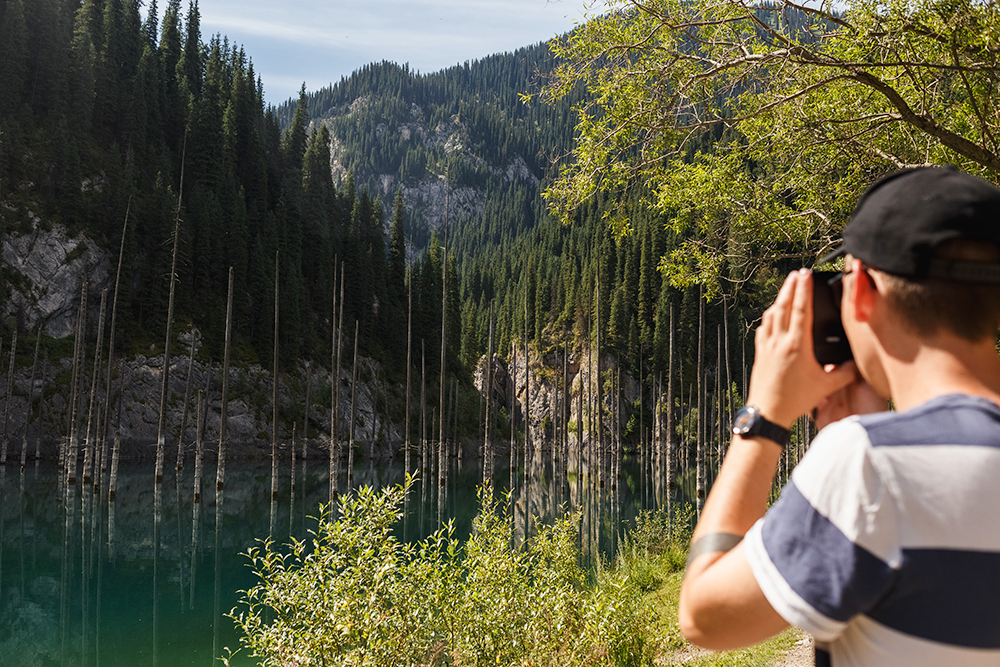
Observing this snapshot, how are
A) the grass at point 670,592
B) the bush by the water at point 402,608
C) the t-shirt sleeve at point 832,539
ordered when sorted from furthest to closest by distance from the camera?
the grass at point 670,592 → the bush by the water at point 402,608 → the t-shirt sleeve at point 832,539

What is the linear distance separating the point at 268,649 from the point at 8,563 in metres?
17.1

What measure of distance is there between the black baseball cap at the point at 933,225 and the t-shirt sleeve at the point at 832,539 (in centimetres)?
35

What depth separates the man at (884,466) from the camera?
1140mm

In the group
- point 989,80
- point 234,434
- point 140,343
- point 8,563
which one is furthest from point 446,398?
point 989,80

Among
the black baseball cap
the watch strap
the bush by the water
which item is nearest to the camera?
the black baseball cap

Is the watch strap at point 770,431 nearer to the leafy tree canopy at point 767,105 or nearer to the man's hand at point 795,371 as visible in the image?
the man's hand at point 795,371

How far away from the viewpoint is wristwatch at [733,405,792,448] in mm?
1439

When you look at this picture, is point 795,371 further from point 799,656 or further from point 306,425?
point 306,425

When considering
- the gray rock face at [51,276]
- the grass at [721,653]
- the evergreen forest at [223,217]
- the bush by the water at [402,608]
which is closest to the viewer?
the bush by the water at [402,608]

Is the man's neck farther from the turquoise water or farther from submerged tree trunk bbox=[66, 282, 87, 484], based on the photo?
submerged tree trunk bbox=[66, 282, 87, 484]

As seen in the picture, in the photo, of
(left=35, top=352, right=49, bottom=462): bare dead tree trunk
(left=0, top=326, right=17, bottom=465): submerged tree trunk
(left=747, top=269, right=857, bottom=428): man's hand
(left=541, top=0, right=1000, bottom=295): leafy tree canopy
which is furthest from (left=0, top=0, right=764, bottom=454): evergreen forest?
(left=747, top=269, right=857, bottom=428): man's hand

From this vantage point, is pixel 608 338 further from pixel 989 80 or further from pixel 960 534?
pixel 960 534

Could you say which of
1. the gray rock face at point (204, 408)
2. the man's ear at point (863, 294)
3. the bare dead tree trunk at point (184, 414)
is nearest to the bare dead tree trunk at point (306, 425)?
the gray rock face at point (204, 408)

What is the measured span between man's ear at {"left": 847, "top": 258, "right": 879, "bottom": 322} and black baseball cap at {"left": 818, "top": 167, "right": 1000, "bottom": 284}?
6 centimetres
